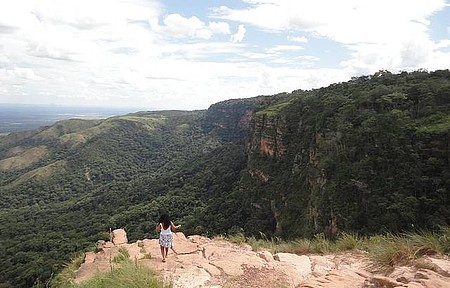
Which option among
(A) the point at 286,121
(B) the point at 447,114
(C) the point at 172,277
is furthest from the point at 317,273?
(A) the point at 286,121

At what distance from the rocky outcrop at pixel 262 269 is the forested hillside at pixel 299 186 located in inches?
111

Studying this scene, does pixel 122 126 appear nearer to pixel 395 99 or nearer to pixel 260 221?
pixel 260 221

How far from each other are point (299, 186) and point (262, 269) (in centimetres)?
3378

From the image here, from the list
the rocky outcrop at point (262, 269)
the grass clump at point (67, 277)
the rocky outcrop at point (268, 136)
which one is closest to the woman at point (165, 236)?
the rocky outcrop at point (262, 269)

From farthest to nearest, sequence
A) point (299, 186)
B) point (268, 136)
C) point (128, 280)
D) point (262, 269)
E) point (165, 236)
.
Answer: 1. point (268, 136)
2. point (299, 186)
3. point (165, 236)
4. point (262, 269)
5. point (128, 280)

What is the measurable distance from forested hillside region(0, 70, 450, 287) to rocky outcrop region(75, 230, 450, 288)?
282 centimetres

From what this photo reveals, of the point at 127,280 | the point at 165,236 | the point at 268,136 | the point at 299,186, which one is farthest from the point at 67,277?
the point at 268,136

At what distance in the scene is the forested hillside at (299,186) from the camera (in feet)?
83.4

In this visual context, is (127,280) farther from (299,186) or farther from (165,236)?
(299,186)

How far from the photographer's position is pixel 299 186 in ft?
133

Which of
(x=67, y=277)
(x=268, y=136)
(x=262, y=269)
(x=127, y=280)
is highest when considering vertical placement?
(x=127, y=280)

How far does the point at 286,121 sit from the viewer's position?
48.1m

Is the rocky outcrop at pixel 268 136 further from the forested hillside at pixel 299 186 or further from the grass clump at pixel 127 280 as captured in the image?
the grass clump at pixel 127 280

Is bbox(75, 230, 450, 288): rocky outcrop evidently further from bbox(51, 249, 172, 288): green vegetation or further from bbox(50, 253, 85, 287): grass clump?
bbox(51, 249, 172, 288): green vegetation
